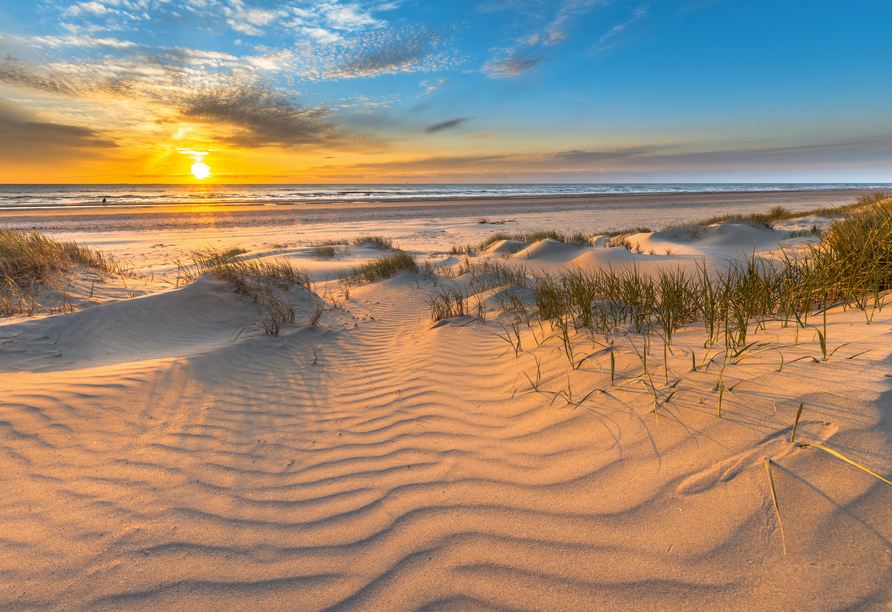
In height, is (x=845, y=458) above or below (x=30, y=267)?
below

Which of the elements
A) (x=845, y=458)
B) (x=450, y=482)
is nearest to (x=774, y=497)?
(x=845, y=458)

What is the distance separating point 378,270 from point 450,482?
264 inches

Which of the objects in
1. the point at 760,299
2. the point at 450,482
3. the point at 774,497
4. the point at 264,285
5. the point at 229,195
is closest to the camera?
the point at 774,497

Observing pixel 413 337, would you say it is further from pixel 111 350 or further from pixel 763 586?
pixel 763 586

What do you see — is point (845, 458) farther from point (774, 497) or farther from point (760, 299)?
point (760, 299)

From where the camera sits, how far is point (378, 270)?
8398 mm

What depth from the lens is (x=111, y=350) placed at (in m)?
4.12

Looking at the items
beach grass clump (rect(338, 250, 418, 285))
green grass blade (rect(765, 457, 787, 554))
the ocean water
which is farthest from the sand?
the ocean water

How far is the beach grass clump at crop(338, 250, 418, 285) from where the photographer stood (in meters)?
8.28

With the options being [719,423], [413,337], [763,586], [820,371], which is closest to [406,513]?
[763,586]

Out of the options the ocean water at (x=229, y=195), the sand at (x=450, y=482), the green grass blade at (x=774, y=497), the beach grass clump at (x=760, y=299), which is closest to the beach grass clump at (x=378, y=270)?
the sand at (x=450, y=482)

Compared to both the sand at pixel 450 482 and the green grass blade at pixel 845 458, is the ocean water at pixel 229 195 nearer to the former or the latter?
the sand at pixel 450 482

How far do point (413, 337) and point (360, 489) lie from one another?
107 inches

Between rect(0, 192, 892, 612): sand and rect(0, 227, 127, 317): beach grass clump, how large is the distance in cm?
180
